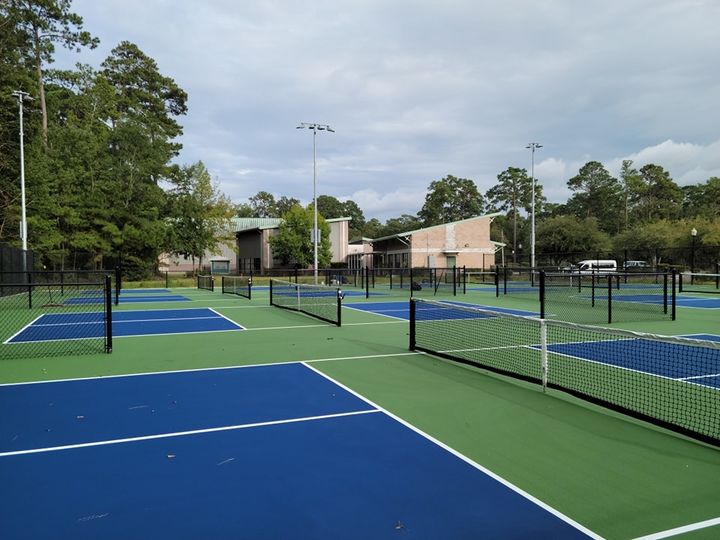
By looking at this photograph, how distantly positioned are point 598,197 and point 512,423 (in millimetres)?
92501

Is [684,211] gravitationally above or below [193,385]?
above

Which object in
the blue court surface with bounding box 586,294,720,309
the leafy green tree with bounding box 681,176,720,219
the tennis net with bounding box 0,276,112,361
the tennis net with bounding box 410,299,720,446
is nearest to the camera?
the tennis net with bounding box 410,299,720,446

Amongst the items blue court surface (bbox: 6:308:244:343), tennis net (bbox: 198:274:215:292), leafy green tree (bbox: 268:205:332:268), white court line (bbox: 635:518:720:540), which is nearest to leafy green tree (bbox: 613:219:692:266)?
leafy green tree (bbox: 268:205:332:268)

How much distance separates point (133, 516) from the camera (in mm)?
3703

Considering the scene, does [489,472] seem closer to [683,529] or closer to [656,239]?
[683,529]

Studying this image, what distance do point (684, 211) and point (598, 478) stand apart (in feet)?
296

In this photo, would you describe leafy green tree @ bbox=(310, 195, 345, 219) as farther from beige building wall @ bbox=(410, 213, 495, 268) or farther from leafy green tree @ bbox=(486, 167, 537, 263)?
beige building wall @ bbox=(410, 213, 495, 268)

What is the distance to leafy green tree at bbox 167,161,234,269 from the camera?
150ft

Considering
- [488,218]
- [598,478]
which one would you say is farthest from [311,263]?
[598,478]

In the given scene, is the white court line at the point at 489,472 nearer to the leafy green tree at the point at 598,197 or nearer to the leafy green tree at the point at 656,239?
the leafy green tree at the point at 656,239

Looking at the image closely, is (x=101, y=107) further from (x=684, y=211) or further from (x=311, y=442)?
(x=684, y=211)

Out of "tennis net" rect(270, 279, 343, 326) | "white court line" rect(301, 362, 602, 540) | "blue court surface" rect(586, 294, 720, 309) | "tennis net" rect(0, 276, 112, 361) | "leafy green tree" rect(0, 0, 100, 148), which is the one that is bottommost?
"blue court surface" rect(586, 294, 720, 309)

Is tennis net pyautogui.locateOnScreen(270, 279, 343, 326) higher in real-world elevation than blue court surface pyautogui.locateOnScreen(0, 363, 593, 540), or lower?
higher

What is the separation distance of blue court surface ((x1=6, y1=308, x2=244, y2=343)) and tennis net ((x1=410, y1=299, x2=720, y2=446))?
6620 millimetres
